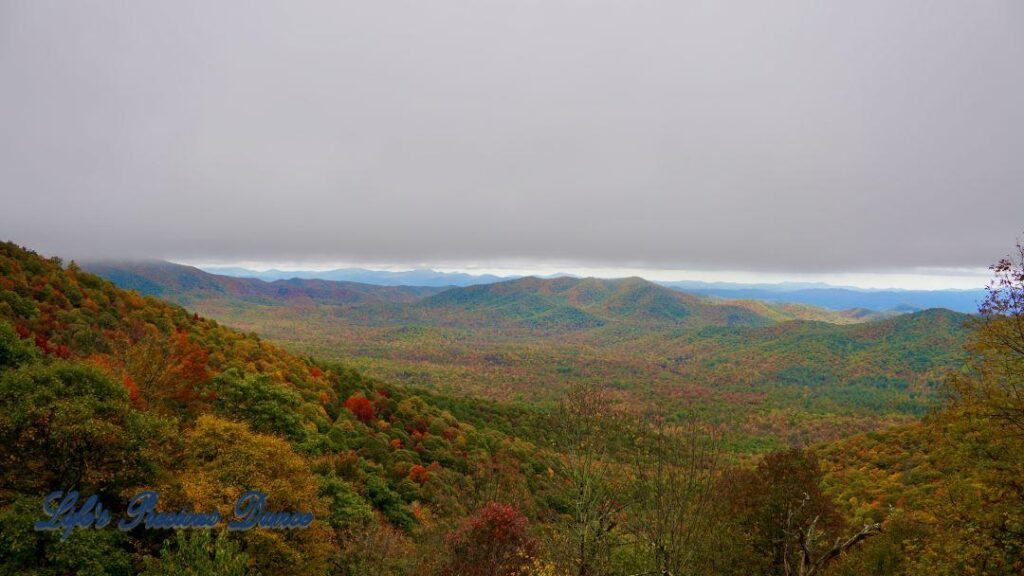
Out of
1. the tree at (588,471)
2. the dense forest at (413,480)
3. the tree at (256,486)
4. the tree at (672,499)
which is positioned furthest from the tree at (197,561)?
the tree at (672,499)

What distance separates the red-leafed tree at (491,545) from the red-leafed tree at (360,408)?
32.5m

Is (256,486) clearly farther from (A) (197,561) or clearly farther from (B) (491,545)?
(B) (491,545)

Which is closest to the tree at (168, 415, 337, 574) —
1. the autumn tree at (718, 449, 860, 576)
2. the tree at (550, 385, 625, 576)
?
the tree at (550, 385, 625, 576)

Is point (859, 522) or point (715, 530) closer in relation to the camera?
point (715, 530)

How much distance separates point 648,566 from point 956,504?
42.4ft

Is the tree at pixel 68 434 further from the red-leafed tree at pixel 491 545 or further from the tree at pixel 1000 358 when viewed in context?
the tree at pixel 1000 358

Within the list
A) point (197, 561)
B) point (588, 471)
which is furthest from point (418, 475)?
point (588, 471)

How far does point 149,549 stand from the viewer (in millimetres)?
17203

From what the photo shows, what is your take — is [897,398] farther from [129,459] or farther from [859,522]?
[129,459]

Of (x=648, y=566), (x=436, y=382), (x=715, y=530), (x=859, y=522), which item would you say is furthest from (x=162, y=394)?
(x=436, y=382)

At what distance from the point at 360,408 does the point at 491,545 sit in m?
35.2

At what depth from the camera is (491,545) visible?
2316 centimetres

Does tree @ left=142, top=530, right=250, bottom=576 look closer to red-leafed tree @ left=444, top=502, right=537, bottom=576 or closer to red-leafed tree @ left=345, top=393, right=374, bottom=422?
red-leafed tree @ left=444, top=502, right=537, bottom=576

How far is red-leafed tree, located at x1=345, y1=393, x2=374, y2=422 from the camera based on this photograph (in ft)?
174
